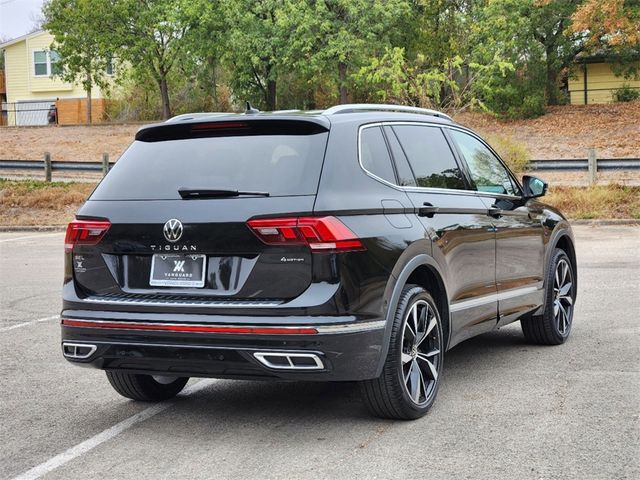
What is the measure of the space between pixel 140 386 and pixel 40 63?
193 ft

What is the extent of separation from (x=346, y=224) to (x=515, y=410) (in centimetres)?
164

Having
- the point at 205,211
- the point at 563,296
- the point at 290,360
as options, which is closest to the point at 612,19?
the point at 563,296

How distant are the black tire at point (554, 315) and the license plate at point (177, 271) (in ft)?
11.6

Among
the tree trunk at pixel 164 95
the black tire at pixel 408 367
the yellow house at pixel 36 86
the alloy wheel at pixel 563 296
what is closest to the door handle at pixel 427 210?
the black tire at pixel 408 367

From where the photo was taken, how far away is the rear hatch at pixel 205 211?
17.2ft

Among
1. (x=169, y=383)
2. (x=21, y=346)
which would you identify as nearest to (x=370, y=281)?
(x=169, y=383)

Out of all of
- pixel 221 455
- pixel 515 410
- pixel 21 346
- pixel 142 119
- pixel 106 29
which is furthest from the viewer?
pixel 142 119

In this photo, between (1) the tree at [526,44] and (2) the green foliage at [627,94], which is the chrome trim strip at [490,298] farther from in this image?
(2) the green foliage at [627,94]

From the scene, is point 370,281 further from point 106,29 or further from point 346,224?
point 106,29

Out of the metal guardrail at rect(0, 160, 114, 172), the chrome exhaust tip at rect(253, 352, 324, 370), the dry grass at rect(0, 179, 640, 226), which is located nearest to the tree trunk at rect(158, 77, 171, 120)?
the metal guardrail at rect(0, 160, 114, 172)

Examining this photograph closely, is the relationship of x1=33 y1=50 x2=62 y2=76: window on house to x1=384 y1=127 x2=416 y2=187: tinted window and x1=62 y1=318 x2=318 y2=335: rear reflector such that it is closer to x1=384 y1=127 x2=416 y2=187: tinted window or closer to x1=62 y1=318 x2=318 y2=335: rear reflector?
x1=384 y1=127 x2=416 y2=187: tinted window

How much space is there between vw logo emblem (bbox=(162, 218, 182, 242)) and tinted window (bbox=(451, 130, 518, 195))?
7.99 ft

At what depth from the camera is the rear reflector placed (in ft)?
16.8

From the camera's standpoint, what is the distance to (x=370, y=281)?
→ 17.5 ft
